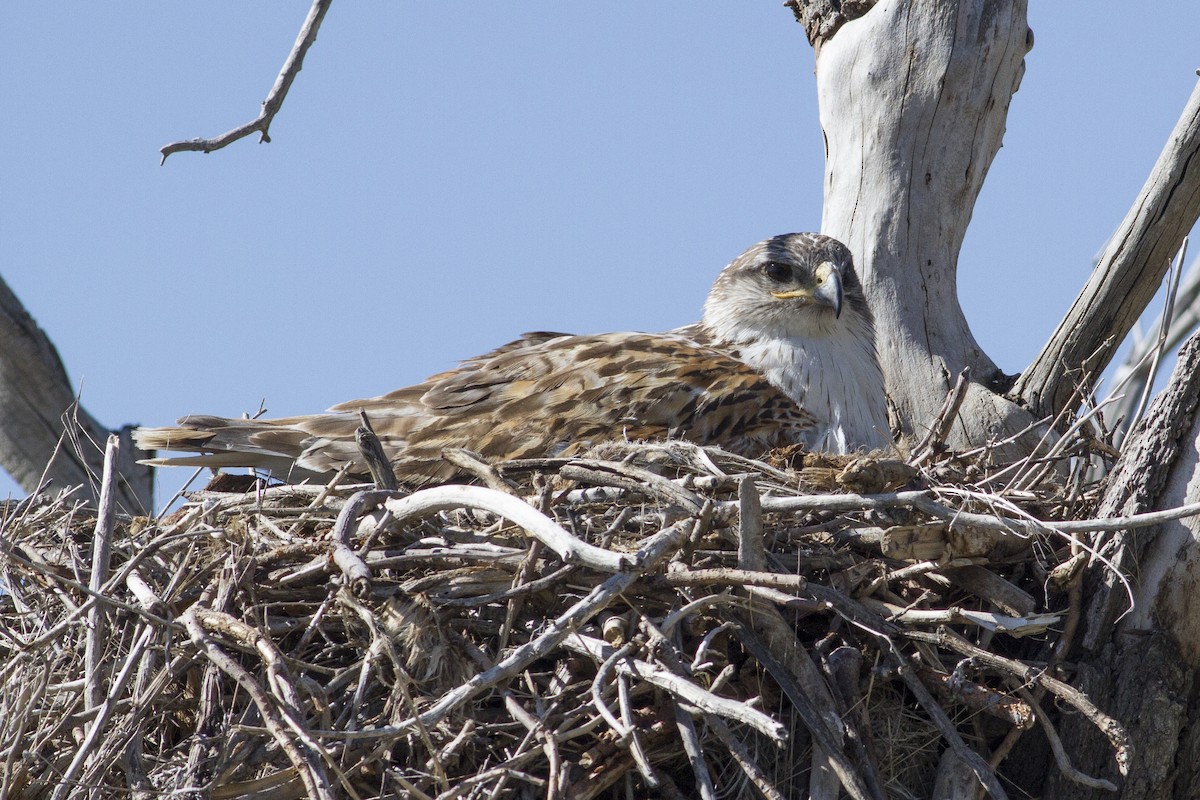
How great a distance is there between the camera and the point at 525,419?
5.17m

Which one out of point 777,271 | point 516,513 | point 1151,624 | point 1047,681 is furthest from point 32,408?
point 1151,624

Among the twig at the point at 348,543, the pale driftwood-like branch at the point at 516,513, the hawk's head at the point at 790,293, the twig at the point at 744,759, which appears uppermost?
the hawk's head at the point at 790,293

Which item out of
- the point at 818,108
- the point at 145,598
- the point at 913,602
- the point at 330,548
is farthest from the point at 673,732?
the point at 818,108

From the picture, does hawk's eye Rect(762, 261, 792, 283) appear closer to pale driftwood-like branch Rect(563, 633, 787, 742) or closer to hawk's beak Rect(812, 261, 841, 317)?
hawk's beak Rect(812, 261, 841, 317)

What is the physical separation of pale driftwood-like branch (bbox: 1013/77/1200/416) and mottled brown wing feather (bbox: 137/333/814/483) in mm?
1079

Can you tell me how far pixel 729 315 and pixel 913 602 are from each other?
2560mm

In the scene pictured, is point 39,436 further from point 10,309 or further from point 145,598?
point 145,598

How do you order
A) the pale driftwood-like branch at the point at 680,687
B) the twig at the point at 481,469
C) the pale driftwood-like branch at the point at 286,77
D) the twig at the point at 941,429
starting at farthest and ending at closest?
the pale driftwood-like branch at the point at 286,77 → the twig at the point at 941,429 → the twig at the point at 481,469 → the pale driftwood-like branch at the point at 680,687

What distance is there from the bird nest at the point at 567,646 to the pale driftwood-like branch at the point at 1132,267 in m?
1.49

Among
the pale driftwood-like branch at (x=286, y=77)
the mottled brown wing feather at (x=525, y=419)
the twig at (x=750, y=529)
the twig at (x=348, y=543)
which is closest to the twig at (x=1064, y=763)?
the twig at (x=750, y=529)

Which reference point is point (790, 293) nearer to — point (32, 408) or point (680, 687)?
point (680, 687)

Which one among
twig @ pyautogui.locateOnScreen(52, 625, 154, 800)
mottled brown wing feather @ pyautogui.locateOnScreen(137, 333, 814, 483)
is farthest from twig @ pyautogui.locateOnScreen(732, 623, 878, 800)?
twig @ pyautogui.locateOnScreen(52, 625, 154, 800)

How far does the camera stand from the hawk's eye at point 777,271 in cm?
619

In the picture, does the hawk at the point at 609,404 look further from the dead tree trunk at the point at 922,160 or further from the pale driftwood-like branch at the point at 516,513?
the pale driftwood-like branch at the point at 516,513
